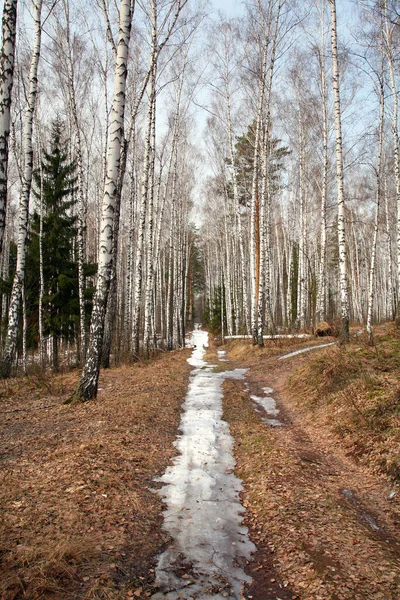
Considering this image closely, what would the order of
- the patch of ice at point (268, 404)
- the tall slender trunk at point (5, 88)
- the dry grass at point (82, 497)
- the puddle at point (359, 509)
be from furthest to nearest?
the patch of ice at point (268, 404) → the tall slender trunk at point (5, 88) → the puddle at point (359, 509) → the dry grass at point (82, 497)

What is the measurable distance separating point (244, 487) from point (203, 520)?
879mm

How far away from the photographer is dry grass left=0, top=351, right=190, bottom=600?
2.41 m

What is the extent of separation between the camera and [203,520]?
135 inches

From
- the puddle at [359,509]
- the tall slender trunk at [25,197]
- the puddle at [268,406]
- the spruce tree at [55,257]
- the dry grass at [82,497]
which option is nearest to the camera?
the dry grass at [82,497]

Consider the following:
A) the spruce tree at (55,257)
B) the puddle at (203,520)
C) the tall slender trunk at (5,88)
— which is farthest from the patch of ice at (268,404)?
the spruce tree at (55,257)

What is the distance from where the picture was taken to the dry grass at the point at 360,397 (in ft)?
15.5

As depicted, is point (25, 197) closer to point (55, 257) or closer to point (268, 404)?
point (55, 257)

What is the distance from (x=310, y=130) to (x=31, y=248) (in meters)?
14.4

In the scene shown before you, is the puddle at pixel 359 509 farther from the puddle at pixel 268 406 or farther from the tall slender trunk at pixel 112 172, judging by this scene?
the tall slender trunk at pixel 112 172

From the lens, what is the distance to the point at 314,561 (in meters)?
2.82

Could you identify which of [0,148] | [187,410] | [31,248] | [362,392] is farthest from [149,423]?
[31,248]

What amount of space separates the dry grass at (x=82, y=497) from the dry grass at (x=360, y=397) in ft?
8.53

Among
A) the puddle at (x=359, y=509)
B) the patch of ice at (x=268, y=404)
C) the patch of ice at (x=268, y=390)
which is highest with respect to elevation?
the patch of ice at (x=268, y=390)

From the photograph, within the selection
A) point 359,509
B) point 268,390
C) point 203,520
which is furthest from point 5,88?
point 268,390
